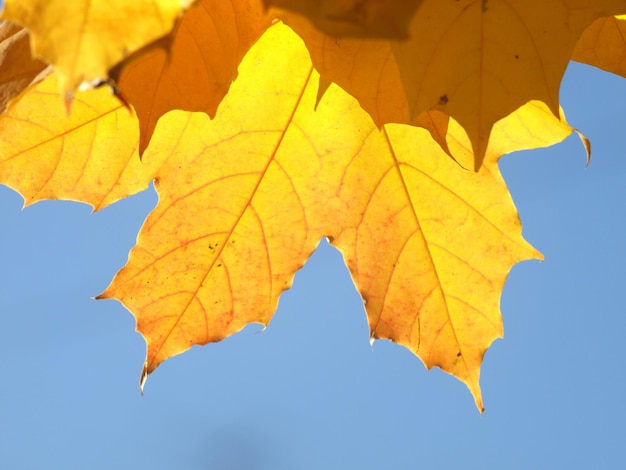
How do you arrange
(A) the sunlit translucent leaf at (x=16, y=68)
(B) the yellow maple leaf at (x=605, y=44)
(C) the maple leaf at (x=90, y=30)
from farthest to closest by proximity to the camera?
(B) the yellow maple leaf at (x=605, y=44)
(A) the sunlit translucent leaf at (x=16, y=68)
(C) the maple leaf at (x=90, y=30)

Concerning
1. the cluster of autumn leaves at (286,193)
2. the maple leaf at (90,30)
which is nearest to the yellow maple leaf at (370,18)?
the maple leaf at (90,30)

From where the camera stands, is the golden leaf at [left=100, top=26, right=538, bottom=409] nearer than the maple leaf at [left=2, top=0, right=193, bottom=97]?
No

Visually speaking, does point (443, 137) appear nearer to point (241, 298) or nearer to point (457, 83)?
point (457, 83)

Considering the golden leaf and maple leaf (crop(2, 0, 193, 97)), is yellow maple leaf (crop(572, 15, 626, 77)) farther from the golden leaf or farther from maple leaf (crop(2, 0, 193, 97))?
maple leaf (crop(2, 0, 193, 97))

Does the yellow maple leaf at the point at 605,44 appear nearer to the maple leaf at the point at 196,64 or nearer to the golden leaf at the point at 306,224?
the golden leaf at the point at 306,224

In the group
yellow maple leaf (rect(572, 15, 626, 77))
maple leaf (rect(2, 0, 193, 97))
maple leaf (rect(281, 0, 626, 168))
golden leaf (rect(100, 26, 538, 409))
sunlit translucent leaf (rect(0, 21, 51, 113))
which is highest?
maple leaf (rect(2, 0, 193, 97))

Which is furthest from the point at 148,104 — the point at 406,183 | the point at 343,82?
the point at 406,183

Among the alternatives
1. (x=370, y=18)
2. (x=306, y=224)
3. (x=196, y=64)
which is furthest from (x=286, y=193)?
(x=370, y=18)

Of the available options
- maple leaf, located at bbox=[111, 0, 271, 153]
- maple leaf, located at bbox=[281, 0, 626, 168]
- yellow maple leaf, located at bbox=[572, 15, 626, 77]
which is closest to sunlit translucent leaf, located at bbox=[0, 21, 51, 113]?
maple leaf, located at bbox=[111, 0, 271, 153]
